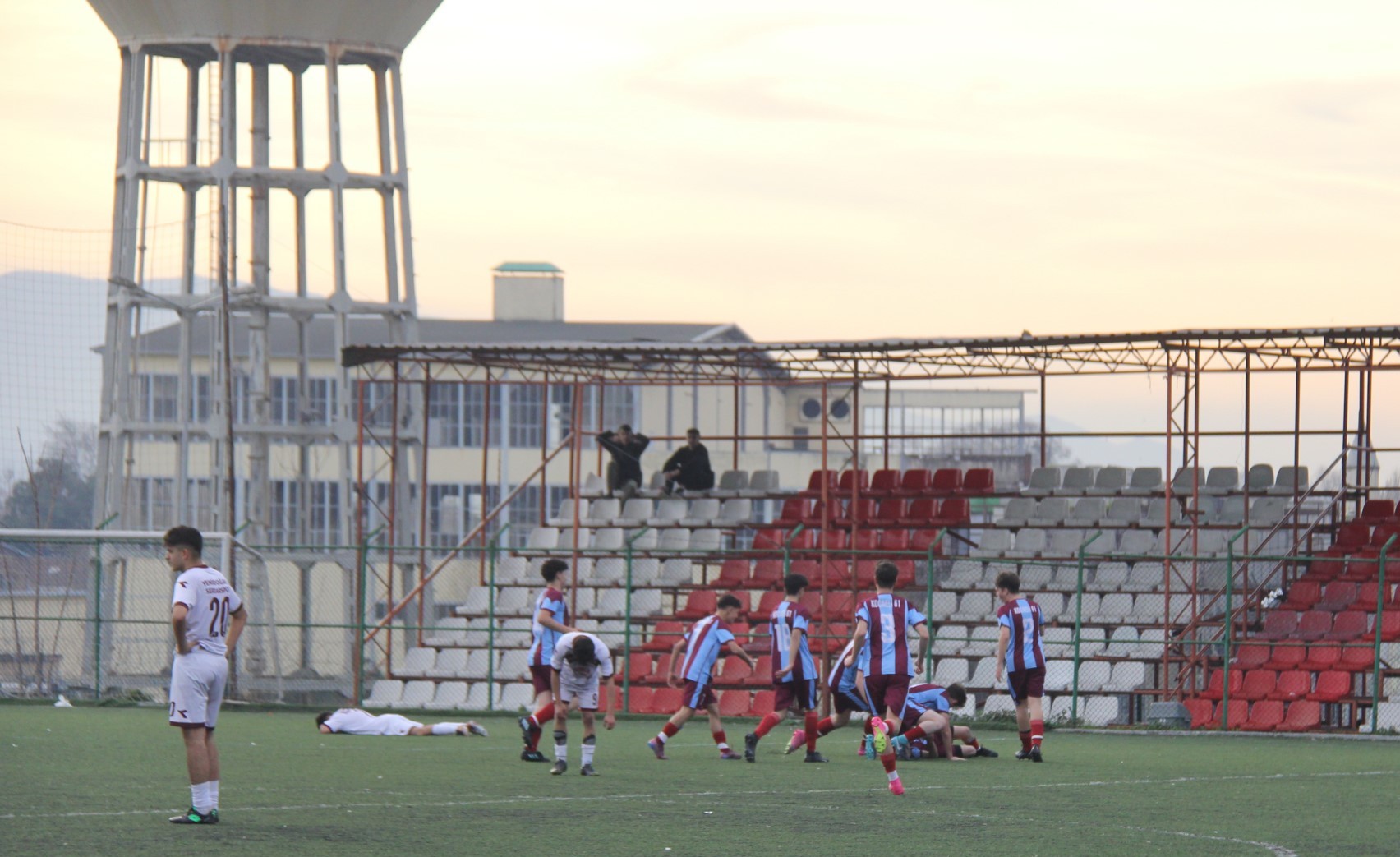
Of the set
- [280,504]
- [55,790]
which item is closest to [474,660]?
[55,790]

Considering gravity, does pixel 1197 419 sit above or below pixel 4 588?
above

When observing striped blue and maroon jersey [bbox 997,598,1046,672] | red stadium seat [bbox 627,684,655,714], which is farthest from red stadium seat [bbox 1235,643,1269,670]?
striped blue and maroon jersey [bbox 997,598,1046,672]

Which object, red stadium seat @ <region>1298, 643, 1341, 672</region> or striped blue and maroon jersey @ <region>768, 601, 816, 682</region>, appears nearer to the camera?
striped blue and maroon jersey @ <region>768, 601, 816, 682</region>

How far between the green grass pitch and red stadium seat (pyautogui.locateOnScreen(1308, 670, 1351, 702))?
2.60 meters

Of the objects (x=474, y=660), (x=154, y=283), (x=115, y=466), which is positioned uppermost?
(x=154, y=283)

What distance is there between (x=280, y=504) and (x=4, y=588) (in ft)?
86.9

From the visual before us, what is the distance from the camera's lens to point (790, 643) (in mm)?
16812

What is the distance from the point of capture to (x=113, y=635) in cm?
2573

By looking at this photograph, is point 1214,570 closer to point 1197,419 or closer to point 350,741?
point 1197,419

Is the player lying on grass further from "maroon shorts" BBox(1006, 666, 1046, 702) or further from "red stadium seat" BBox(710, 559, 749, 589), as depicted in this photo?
"red stadium seat" BBox(710, 559, 749, 589)

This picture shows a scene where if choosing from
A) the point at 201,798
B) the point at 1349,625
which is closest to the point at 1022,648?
the point at 201,798

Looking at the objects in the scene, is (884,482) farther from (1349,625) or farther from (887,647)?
(887,647)

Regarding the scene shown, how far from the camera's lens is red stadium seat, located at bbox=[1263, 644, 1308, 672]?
926 inches

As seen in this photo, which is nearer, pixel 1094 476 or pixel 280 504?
pixel 1094 476
